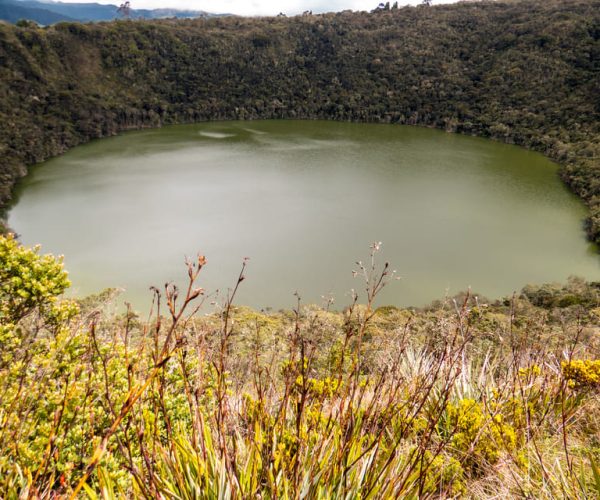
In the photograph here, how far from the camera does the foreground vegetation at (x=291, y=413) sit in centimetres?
118

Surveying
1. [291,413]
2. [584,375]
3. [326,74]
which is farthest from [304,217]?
[326,74]

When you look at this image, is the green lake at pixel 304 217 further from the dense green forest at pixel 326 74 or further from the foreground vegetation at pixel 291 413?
the foreground vegetation at pixel 291 413

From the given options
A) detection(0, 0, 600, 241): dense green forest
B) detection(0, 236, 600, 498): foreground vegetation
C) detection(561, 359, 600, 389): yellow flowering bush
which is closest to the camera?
detection(0, 236, 600, 498): foreground vegetation

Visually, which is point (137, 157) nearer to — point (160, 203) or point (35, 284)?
point (160, 203)

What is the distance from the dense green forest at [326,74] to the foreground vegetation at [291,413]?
31688 millimetres

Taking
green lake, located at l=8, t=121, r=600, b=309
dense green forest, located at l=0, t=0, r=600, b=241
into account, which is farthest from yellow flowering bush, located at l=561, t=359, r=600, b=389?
dense green forest, located at l=0, t=0, r=600, b=241

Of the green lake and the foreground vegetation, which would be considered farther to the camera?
the green lake

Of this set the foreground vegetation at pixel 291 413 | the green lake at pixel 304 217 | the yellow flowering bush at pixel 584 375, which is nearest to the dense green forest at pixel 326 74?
the green lake at pixel 304 217

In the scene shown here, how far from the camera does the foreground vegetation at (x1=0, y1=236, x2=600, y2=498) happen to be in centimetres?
118

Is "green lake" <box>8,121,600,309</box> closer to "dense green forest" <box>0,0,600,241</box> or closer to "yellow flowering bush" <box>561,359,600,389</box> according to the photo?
"dense green forest" <box>0,0,600,241</box>

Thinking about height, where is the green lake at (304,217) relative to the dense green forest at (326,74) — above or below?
below

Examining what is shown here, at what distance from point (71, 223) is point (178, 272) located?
9300 millimetres

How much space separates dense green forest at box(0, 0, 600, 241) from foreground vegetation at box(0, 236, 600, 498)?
3169 centimetres

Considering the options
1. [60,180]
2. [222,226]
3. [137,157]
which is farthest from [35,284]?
[137,157]
